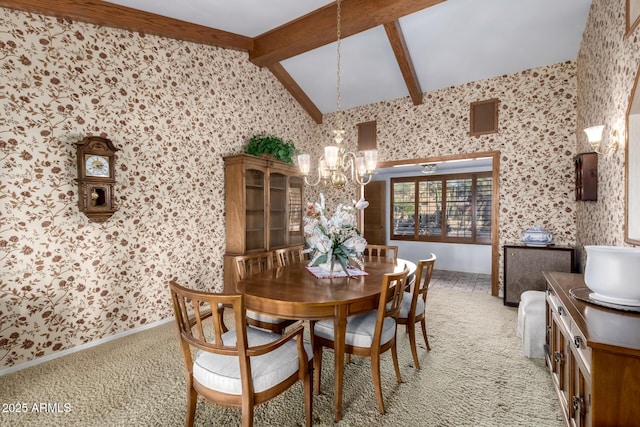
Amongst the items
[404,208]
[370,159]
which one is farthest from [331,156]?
[404,208]

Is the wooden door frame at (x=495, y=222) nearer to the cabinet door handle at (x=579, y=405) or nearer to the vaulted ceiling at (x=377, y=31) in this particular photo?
the vaulted ceiling at (x=377, y=31)

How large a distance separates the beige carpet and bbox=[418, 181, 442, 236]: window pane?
398cm

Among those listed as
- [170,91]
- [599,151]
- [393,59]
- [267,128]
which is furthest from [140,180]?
[599,151]

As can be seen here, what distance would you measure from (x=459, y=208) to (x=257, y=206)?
4516 millimetres

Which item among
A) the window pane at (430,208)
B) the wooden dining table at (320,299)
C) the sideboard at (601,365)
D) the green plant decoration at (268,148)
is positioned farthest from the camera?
the window pane at (430,208)

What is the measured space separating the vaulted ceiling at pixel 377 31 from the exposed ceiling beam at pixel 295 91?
0.12 ft

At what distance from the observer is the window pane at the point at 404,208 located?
6.98 meters

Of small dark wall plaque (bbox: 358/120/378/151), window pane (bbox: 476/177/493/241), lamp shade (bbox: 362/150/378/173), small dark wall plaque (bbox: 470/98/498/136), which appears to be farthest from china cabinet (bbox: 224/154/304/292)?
window pane (bbox: 476/177/493/241)

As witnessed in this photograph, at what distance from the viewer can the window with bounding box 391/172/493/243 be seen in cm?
621

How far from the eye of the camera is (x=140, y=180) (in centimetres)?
309

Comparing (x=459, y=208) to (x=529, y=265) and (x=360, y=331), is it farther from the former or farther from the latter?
(x=360, y=331)

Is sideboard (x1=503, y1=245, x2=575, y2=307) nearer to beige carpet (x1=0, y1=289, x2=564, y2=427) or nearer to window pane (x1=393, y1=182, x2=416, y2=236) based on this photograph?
beige carpet (x1=0, y1=289, x2=564, y2=427)

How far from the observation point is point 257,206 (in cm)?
406

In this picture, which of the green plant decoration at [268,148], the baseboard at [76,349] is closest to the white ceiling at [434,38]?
the green plant decoration at [268,148]
